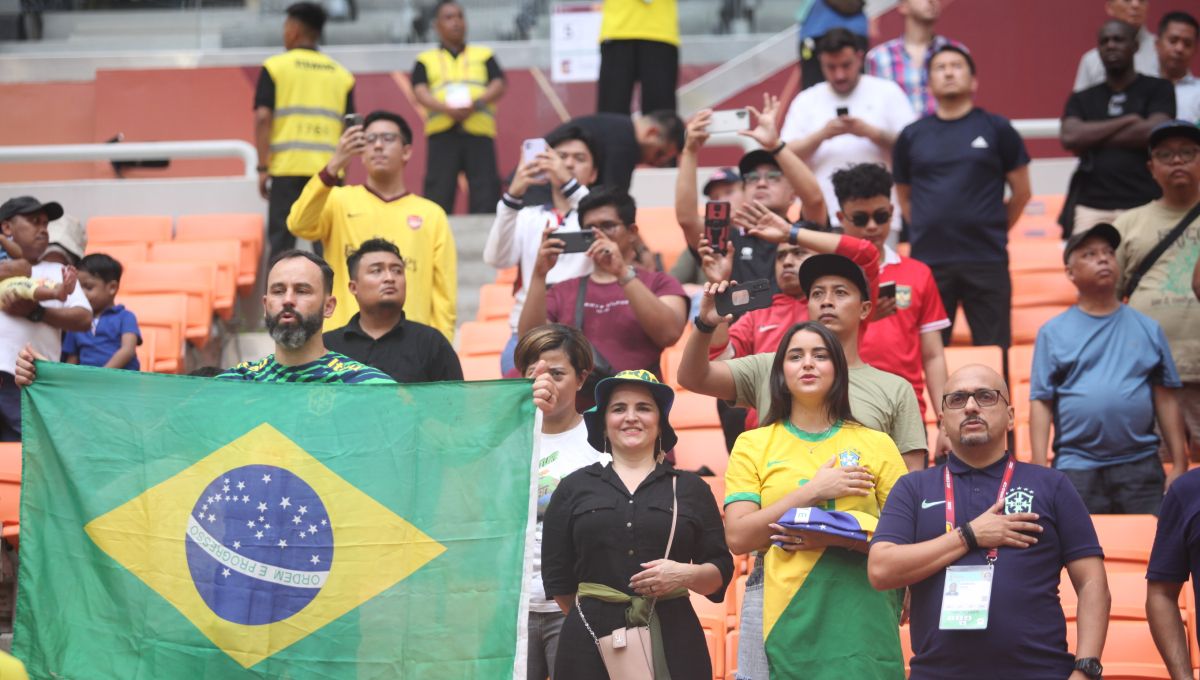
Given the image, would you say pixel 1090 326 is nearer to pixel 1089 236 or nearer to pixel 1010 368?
pixel 1089 236

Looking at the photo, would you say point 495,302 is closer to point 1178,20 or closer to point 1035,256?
point 1035,256

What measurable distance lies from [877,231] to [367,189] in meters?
2.50

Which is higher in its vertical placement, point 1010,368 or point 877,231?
point 877,231

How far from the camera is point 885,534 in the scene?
468 cm

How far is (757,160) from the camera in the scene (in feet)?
24.8

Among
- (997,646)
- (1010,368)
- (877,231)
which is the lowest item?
(997,646)

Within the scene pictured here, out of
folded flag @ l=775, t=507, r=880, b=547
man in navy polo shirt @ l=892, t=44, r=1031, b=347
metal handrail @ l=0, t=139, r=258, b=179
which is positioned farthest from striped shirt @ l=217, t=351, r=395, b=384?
metal handrail @ l=0, t=139, r=258, b=179

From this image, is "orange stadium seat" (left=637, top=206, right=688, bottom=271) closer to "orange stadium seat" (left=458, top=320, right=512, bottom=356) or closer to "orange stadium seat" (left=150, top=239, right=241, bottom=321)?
"orange stadium seat" (left=458, top=320, right=512, bottom=356)

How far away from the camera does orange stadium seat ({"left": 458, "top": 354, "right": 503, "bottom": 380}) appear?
8.18 meters

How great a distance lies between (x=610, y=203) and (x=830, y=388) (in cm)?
210

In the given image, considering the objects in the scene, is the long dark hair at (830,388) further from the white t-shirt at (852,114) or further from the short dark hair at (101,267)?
the short dark hair at (101,267)

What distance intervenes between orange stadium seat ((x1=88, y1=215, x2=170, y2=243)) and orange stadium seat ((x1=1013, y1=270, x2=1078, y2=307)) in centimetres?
550

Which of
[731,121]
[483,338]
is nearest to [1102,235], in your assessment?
[731,121]

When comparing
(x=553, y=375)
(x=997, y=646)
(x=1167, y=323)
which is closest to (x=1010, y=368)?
(x=1167, y=323)
